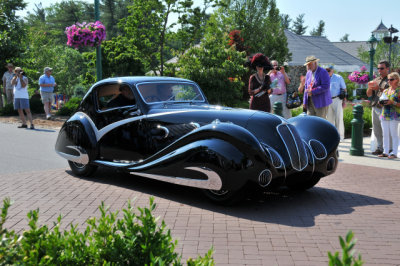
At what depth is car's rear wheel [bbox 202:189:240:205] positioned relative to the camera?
4.92m

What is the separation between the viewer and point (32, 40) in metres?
36.3

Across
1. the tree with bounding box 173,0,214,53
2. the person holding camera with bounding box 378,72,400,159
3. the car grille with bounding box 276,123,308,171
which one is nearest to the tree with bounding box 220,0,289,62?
the tree with bounding box 173,0,214,53

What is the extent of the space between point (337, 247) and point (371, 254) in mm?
309

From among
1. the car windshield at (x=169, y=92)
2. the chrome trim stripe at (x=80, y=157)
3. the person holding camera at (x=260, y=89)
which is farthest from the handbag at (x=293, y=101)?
the chrome trim stripe at (x=80, y=157)

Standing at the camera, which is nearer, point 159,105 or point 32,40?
point 159,105

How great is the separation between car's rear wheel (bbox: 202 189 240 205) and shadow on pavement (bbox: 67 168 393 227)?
0.10 meters

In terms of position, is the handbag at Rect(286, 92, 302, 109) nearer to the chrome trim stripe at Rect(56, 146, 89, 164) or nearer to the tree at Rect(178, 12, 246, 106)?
the tree at Rect(178, 12, 246, 106)

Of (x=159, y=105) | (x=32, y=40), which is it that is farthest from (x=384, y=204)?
(x=32, y=40)

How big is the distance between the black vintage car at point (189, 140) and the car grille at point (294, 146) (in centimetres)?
1

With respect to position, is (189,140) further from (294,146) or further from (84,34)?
(84,34)

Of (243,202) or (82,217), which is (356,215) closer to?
(243,202)

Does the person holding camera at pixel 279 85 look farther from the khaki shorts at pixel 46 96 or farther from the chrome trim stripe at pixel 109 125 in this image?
the khaki shorts at pixel 46 96

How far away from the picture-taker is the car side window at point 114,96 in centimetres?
636


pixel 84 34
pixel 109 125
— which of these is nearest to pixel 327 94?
pixel 109 125
